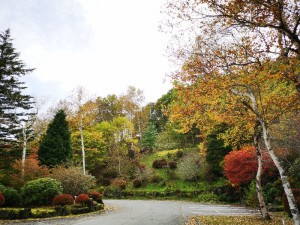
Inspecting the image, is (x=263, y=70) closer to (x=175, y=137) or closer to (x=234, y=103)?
(x=234, y=103)

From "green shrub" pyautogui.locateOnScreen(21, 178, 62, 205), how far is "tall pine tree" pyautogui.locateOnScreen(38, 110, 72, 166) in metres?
→ 5.72

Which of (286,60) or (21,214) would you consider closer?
(286,60)

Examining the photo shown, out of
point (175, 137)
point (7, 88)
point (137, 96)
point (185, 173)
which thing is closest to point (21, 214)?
point (7, 88)

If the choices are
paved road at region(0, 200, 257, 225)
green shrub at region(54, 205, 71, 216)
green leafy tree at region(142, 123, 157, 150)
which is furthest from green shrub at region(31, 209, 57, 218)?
green leafy tree at region(142, 123, 157, 150)

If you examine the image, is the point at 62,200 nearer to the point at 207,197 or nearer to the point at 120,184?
the point at 207,197

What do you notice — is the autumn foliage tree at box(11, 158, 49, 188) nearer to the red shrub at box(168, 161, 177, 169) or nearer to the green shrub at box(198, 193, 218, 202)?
the green shrub at box(198, 193, 218, 202)

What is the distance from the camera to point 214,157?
29.2 meters

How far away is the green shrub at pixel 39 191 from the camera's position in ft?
49.6

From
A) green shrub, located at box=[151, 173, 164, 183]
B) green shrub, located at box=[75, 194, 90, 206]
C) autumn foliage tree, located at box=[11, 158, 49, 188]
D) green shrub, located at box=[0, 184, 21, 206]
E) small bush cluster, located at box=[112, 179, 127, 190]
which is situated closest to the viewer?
green shrub, located at box=[0, 184, 21, 206]

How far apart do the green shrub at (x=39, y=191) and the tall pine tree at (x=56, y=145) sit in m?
5.72

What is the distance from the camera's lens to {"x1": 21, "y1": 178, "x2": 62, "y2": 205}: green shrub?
1512 centimetres

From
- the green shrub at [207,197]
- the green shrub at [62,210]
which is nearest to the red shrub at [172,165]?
the green shrub at [207,197]

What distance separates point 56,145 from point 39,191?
771 cm

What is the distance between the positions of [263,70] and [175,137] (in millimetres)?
33901
